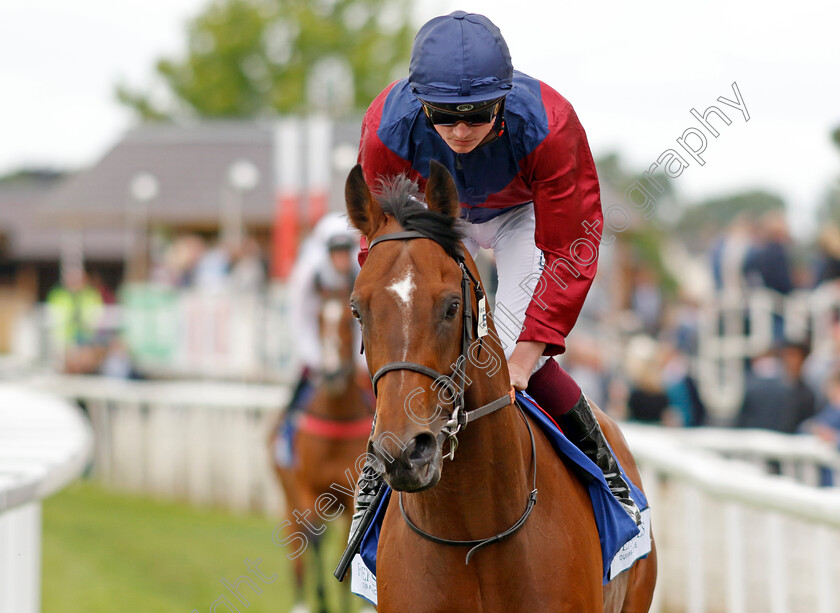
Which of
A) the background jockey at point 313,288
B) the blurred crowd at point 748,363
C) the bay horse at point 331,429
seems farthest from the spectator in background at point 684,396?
the bay horse at point 331,429

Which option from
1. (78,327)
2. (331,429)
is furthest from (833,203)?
(331,429)

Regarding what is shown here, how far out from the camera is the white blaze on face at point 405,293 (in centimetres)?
235

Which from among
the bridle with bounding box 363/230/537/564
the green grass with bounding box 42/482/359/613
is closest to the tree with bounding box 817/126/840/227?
the bridle with bounding box 363/230/537/564

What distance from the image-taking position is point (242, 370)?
12.4 m

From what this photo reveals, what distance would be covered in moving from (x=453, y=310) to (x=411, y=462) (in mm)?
401

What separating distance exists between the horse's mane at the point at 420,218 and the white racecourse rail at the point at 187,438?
8.12m

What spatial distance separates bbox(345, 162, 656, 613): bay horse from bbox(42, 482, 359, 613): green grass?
4081mm

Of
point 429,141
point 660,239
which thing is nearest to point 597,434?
point 429,141

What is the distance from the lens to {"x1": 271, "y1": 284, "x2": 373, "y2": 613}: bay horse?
632 centimetres

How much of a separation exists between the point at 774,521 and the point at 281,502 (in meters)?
7.30

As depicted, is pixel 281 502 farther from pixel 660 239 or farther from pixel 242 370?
pixel 660 239

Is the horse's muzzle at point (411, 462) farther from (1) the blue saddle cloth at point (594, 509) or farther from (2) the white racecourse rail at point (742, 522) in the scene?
(2) the white racecourse rail at point (742, 522)

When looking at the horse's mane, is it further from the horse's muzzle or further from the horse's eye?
the horse's muzzle

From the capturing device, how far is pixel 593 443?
10.8 ft
